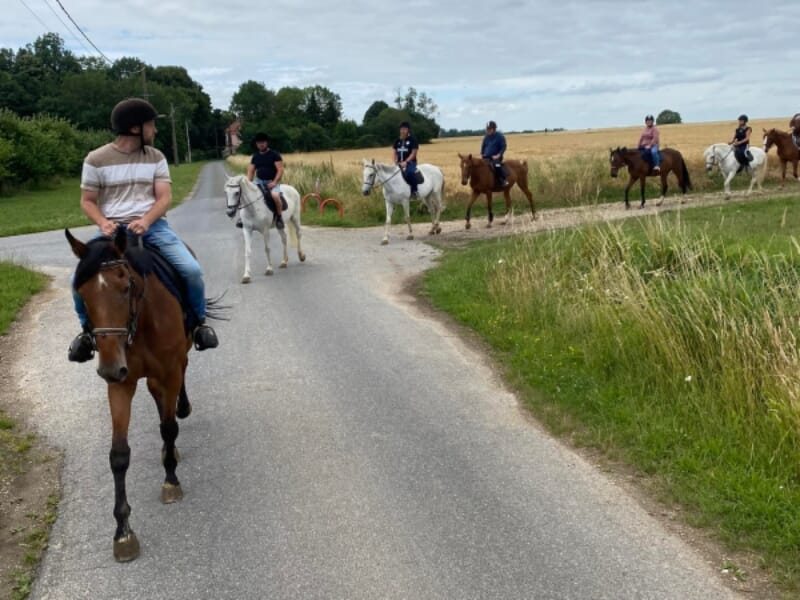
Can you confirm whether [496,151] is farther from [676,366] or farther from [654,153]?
[676,366]

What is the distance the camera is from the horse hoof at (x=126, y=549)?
3.88 metres

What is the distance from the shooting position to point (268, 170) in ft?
43.4

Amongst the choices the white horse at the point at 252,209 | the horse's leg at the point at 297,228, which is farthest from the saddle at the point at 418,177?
the horse's leg at the point at 297,228

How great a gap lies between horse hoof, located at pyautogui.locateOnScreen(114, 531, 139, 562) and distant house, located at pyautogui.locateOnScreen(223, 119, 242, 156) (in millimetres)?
129452

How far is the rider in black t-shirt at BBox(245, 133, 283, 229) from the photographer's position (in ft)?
42.8

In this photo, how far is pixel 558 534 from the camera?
4.07 meters

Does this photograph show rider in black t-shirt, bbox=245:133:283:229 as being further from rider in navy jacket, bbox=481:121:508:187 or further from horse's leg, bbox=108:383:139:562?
horse's leg, bbox=108:383:139:562

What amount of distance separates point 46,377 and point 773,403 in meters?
6.96

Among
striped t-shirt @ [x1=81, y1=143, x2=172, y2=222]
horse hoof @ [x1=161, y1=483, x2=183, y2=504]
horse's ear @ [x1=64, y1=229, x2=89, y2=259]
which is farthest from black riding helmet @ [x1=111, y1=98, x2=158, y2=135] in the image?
horse hoof @ [x1=161, y1=483, x2=183, y2=504]

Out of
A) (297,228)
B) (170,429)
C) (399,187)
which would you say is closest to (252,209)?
(297,228)

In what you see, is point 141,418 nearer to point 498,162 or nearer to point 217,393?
point 217,393

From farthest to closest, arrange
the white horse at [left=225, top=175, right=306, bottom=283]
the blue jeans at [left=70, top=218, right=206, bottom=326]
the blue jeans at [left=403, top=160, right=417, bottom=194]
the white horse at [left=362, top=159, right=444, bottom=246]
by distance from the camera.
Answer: the blue jeans at [left=403, top=160, right=417, bottom=194] < the white horse at [left=362, top=159, right=444, bottom=246] < the white horse at [left=225, top=175, right=306, bottom=283] < the blue jeans at [left=70, top=218, right=206, bottom=326]

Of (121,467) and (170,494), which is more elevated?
(121,467)

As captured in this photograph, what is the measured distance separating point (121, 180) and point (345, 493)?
2685 millimetres
